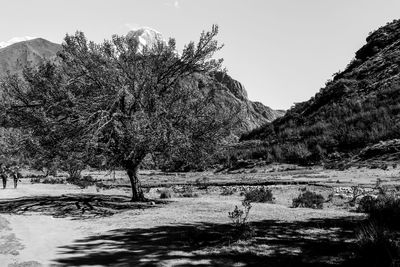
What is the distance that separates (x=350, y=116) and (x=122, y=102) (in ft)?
114

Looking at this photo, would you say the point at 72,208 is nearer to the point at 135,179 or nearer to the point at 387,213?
the point at 135,179

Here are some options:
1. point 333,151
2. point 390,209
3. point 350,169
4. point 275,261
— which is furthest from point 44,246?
point 333,151

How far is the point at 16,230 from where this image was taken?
12430 mm

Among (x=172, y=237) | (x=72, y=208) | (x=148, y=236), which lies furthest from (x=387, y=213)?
(x=72, y=208)

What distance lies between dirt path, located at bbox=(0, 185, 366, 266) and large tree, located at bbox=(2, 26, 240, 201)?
3.01 meters

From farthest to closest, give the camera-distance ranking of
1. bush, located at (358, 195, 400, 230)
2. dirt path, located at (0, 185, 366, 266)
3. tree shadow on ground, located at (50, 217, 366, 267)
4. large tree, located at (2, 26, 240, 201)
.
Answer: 1. large tree, located at (2, 26, 240, 201)
2. bush, located at (358, 195, 400, 230)
3. dirt path, located at (0, 185, 366, 266)
4. tree shadow on ground, located at (50, 217, 366, 267)

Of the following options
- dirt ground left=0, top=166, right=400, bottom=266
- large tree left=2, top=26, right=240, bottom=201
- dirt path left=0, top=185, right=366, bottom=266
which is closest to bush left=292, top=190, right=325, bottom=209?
dirt ground left=0, top=166, right=400, bottom=266

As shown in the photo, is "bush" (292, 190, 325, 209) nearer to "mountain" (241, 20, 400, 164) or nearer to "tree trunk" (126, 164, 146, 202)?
"tree trunk" (126, 164, 146, 202)

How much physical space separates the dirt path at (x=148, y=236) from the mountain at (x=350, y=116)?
26820 mm

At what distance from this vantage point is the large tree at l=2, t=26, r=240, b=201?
53.1 ft

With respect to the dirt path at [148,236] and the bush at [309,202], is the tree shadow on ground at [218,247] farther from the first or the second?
the bush at [309,202]

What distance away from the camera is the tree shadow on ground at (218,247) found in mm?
8031

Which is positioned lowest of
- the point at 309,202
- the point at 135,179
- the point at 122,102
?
the point at 309,202

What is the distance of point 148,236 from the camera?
1088cm
